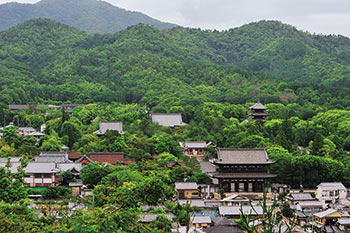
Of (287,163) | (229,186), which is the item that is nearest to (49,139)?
(229,186)

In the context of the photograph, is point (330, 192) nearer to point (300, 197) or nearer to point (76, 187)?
point (300, 197)

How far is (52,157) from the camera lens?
118ft

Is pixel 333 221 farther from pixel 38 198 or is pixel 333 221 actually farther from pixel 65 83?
pixel 65 83

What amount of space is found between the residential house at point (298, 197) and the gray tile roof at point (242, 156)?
283cm

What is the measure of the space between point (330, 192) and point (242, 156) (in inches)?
227

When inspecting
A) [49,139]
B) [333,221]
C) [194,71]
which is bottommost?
[333,221]

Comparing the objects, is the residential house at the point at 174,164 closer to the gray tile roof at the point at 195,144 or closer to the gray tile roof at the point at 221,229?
the gray tile roof at the point at 195,144

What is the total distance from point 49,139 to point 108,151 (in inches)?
202

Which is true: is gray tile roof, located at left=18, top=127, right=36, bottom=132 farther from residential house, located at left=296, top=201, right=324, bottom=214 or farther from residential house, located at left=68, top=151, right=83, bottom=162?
residential house, located at left=296, top=201, right=324, bottom=214

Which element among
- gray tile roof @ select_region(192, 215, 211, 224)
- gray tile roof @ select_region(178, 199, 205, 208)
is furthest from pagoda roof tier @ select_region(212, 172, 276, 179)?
gray tile roof @ select_region(192, 215, 211, 224)

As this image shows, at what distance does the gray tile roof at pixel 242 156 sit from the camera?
3234 centimetres

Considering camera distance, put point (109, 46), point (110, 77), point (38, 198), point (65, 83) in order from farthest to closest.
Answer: point (109, 46) < point (110, 77) < point (65, 83) < point (38, 198)

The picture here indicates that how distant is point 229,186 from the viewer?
3231cm

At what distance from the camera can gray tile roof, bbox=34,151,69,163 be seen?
35250 mm
